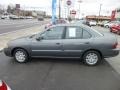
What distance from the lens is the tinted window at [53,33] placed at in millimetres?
6879

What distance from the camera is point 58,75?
224 inches

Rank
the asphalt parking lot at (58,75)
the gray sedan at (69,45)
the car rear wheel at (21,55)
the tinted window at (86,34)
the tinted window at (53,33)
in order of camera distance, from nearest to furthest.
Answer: the asphalt parking lot at (58,75) < the gray sedan at (69,45) < the tinted window at (86,34) < the tinted window at (53,33) < the car rear wheel at (21,55)

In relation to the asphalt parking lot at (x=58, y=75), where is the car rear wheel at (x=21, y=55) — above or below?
above

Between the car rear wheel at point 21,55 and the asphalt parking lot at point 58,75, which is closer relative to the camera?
the asphalt parking lot at point 58,75

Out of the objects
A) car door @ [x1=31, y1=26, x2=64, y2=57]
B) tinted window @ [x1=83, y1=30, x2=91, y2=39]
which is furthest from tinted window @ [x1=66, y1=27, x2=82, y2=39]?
car door @ [x1=31, y1=26, x2=64, y2=57]

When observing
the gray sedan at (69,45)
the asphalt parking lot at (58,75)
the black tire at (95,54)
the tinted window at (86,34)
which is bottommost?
the asphalt parking lot at (58,75)

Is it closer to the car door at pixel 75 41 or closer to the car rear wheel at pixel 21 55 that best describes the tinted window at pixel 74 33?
the car door at pixel 75 41

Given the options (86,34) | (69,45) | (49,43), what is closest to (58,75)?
(69,45)

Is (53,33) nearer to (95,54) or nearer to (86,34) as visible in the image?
(86,34)

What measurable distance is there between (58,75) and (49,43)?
1.58 metres

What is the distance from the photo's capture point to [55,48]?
22.4 feet

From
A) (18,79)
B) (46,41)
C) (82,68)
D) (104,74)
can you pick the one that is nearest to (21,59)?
(46,41)

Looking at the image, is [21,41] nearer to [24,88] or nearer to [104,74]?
[24,88]

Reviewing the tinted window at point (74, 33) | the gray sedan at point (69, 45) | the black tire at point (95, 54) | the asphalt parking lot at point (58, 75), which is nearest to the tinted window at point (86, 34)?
the gray sedan at point (69, 45)
